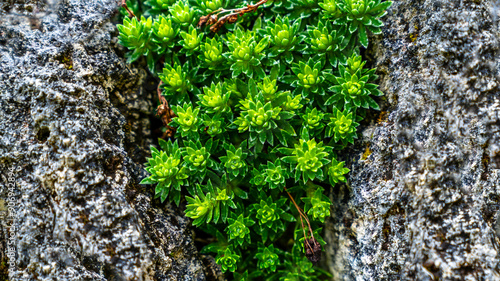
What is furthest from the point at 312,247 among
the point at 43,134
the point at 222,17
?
the point at 43,134

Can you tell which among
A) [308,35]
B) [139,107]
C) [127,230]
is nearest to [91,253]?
[127,230]

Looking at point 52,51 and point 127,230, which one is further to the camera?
point 52,51

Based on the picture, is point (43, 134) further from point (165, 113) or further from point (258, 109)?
point (258, 109)

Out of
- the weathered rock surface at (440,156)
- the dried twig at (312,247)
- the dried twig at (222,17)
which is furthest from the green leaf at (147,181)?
the weathered rock surface at (440,156)

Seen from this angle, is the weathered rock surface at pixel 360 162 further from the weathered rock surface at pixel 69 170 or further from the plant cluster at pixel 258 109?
the plant cluster at pixel 258 109

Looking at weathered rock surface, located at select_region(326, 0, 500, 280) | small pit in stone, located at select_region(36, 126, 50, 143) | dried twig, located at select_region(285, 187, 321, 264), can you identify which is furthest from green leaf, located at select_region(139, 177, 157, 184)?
weathered rock surface, located at select_region(326, 0, 500, 280)

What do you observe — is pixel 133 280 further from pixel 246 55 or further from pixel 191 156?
pixel 246 55
